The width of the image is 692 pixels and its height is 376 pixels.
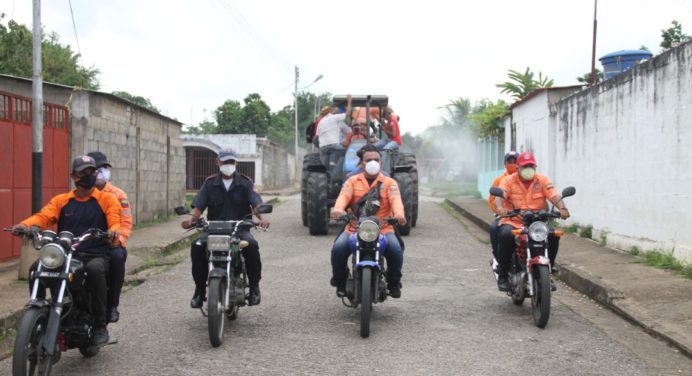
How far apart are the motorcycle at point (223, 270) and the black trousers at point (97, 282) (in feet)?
2.73

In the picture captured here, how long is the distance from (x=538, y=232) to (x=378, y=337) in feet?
6.23

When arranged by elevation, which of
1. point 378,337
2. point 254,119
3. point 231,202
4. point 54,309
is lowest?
point 378,337

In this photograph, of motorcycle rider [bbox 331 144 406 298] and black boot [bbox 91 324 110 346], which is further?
motorcycle rider [bbox 331 144 406 298]

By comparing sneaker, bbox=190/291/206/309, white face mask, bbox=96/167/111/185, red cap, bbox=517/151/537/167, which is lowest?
sneaker, bbox=190/291/206/309

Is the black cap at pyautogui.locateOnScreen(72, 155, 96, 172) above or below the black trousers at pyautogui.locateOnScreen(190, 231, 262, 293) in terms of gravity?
above

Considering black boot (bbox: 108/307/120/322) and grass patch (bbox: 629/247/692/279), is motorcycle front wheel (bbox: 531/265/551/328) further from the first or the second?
black boot (bbox: 108/307/120/322)

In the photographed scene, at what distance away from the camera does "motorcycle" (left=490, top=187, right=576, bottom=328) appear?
280 inches

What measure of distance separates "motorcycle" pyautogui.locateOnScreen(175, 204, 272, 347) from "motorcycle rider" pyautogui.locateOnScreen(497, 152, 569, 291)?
8.86 ft

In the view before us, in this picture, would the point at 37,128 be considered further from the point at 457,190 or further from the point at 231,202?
the point at 457,190

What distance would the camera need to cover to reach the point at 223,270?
6559 millimetres

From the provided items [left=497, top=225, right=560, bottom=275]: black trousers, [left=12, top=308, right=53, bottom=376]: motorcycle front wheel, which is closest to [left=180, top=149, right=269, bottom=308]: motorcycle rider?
[left=12, top=308, right=53, bottom=376]: motorcycle front wheel

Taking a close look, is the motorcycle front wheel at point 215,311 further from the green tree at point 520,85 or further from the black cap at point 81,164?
the green tree at point 520,85

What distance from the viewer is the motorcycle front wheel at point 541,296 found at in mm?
7043

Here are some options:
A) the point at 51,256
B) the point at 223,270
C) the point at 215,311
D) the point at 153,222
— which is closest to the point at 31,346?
the point at 51,256
